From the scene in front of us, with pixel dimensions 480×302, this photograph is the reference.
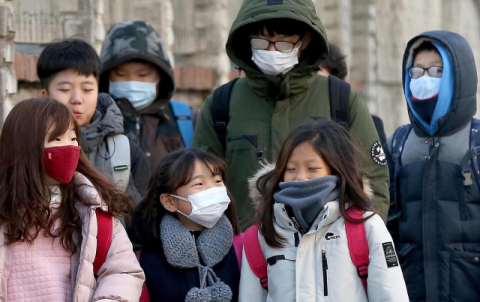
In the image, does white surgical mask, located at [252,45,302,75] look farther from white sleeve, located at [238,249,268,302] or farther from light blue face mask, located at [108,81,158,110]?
white sleeve, located at [238,249,268,302]

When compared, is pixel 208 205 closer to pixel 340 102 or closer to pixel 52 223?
pixel 52 223

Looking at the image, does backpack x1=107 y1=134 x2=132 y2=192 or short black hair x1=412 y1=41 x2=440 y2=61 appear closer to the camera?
backpack x1=107 y1=134 x2=132 y2=192

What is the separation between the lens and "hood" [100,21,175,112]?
17.4 feet

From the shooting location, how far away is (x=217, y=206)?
13.0 ft

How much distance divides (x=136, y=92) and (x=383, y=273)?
227 centimetres

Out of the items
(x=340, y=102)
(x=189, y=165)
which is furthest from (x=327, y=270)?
(x=340, y=102)

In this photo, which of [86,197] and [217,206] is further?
[217,206]

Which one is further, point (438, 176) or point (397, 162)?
point (397, 162)

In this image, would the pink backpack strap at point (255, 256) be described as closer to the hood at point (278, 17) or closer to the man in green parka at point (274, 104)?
the man in green parka at point (274, 104)

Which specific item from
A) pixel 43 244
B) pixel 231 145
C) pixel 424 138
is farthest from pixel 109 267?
pixel 424 138

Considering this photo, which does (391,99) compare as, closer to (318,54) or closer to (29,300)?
(318,54)

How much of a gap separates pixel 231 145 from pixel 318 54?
2.23 ft

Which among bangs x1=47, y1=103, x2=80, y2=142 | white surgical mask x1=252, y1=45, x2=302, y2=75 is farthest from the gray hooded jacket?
white surgical mask x1=252, y1=45, x2=302, y2=75

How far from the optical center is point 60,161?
3.61 metres
